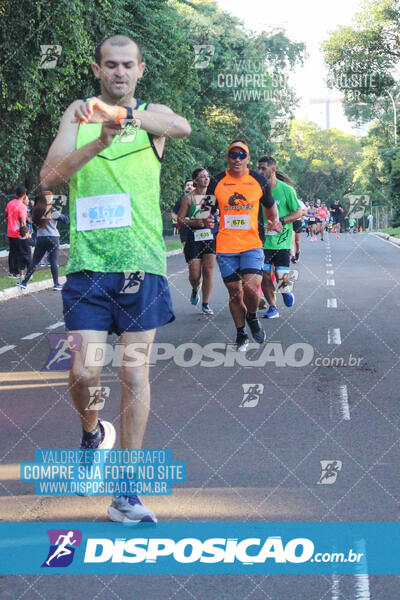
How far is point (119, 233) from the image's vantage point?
189 inches

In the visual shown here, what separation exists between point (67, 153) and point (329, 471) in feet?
7.80

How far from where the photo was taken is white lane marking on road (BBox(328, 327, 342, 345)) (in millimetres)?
11406

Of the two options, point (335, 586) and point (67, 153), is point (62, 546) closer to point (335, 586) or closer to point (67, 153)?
point (335, 586)

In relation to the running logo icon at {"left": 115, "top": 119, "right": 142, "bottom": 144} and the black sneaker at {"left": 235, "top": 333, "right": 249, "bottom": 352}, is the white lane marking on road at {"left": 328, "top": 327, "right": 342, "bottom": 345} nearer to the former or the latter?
the black sneaker at {"left": 235, "top": 333, "right": 249, "bottom": 352}

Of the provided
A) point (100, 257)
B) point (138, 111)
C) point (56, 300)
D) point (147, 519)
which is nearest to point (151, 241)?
point (100, 257)

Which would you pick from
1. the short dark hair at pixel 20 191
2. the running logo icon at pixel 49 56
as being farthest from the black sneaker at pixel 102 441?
the short dark hair at pixel 20 191

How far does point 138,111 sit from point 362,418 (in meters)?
3.55

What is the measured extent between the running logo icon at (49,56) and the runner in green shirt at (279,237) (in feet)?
21.4

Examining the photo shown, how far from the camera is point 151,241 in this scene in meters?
4.88

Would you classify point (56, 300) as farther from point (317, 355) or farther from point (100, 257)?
point (100, 257)

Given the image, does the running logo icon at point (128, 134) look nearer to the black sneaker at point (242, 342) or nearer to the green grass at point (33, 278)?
the black sneaker at point (242, 342)

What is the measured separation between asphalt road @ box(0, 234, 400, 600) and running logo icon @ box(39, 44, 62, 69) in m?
6.79

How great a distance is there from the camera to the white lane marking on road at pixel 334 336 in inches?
449

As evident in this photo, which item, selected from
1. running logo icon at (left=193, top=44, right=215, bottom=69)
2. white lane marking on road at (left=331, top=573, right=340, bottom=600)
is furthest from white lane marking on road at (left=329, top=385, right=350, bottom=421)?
running logo icon at (left=193, top=44, right=215, bottom=69)
